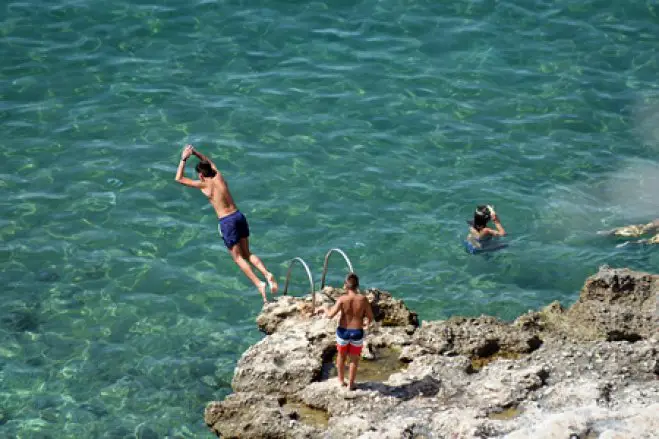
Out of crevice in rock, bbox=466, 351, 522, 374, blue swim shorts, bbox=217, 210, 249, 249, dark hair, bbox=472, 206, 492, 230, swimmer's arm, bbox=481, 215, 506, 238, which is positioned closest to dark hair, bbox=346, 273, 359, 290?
crevice in rock, bbox=466, 351, 522, 374

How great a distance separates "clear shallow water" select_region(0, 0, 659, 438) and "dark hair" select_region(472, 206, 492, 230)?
0.72m

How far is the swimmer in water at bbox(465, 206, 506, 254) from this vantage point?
746 inches

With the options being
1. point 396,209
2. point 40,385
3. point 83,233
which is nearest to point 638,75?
point 396,209

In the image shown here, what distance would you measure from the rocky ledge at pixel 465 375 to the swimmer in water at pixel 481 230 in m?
3.58

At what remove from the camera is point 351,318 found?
13.1 metres

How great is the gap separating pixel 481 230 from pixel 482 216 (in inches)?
12.5

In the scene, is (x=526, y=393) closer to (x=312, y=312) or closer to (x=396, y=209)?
(x=312, y=312)

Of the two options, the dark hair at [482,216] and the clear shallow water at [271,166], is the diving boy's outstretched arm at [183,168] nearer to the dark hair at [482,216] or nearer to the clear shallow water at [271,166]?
the clear shallow water at [271,166]

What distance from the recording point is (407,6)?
88.4ft

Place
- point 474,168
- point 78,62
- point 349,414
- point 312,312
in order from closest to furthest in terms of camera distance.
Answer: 1. point 349,414
2. point 312,312
3. point 474,168
4. point 78,62

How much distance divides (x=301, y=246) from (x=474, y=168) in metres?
4.35

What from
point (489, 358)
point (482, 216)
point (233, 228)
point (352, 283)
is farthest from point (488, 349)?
point (482, 216)

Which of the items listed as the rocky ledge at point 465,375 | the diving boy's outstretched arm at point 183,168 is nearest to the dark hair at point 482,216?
the rocky ledge at point 465,375

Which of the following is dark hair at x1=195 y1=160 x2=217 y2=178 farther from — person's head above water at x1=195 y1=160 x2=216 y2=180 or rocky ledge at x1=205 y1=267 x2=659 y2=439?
rocky ledge at x1=205 y1=267 x2=659 y2=439
